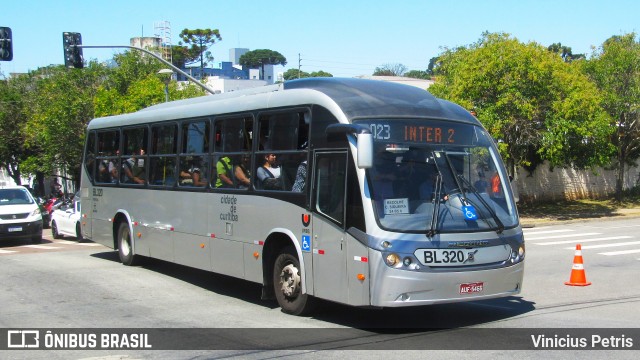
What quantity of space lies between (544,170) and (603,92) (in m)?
5.72

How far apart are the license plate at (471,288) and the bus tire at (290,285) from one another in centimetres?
228

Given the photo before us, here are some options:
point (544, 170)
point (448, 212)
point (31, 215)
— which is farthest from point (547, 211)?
point (448, 212)

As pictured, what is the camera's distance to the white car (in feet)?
81.0

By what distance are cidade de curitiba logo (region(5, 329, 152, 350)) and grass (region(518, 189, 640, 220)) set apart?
26397mm

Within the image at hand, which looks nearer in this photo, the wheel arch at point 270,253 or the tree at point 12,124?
the wheel arch at point 270,253

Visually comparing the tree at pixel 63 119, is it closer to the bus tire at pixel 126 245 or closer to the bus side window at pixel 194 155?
the bus tire at pixel 126 245

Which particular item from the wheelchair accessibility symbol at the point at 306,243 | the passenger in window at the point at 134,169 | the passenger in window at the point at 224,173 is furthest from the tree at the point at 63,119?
the wheelchair accessibility symbol at the point at 306,243

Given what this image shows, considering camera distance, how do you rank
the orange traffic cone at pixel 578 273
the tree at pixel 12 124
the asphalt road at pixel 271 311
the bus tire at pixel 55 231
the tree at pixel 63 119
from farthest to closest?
the tree at pixel 12 124 → the tree at pixel 63 119 → the bus tire at pixel 55 231 → the orange traffic cone at pixel 578 273 → the asphalt road at pixel 271 311

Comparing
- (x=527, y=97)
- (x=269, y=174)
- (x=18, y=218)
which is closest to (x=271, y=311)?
(x=269, y=174)

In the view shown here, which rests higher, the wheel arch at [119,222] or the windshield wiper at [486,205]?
the windshield wiper at [486,205]

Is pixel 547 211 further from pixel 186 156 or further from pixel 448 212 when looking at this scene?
pixel 448 212

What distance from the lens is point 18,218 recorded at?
75.9ft

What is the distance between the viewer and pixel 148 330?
965 centimetres

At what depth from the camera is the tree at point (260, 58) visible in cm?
15200
